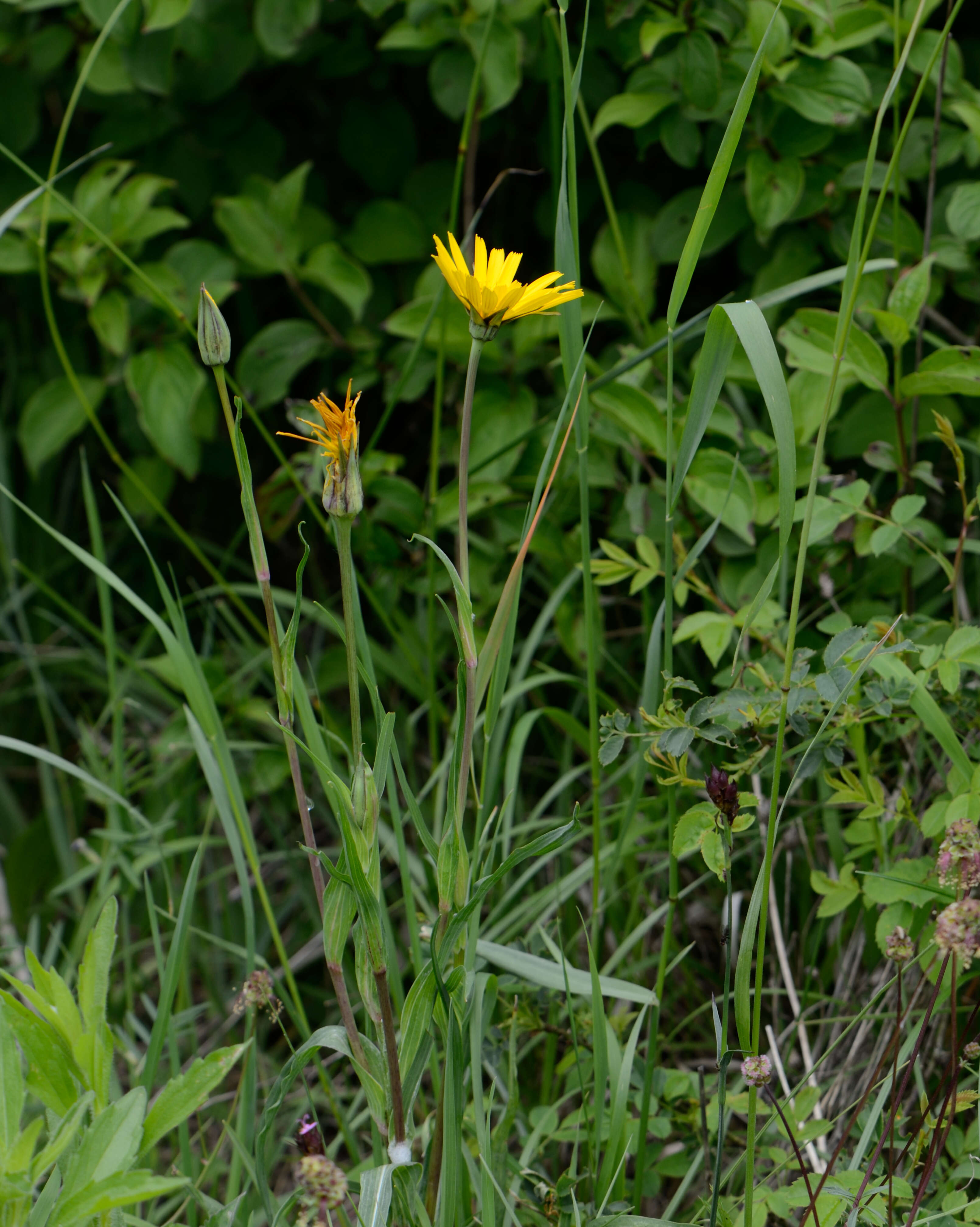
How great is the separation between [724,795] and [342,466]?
11.9 inches

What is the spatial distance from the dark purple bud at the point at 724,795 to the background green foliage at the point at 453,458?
6 centimetres

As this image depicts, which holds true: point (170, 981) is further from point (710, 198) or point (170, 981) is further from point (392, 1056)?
point (710, 198)

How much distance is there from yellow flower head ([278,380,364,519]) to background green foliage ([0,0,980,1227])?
0.91ft

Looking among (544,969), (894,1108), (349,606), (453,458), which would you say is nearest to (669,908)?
(544,969)

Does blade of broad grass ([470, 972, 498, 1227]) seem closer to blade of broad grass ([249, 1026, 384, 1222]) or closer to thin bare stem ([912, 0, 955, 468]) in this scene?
blade of broad grass ([249, 1026, 384, 1222])

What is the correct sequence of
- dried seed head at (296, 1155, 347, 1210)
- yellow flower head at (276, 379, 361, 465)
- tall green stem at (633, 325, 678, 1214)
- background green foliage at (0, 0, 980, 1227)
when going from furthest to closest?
1. background green foliage at (0, 0, 980, 1227)
2. tall green stem at (633, 325, 678, 1214)
3. yellow flower head at (276, 379, 361, 465)
4. dried seed head at (296, 1155, 347, 1210)

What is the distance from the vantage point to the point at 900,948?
1.99ft

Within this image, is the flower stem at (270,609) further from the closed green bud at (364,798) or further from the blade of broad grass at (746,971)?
the blade of broad grass at (746,971)

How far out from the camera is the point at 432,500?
116 cm

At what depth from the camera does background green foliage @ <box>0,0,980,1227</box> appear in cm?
95

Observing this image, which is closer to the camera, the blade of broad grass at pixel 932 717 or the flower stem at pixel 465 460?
the flower stem at pixel 465 460

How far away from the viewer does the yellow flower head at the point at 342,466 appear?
56 cm

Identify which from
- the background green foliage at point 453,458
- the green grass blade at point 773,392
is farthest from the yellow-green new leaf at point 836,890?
the green grass blade at point 773,392

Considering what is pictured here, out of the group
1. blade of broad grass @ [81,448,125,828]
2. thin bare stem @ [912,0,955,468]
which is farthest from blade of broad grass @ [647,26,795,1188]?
blade of broad grass @ [81,448,125,828]
